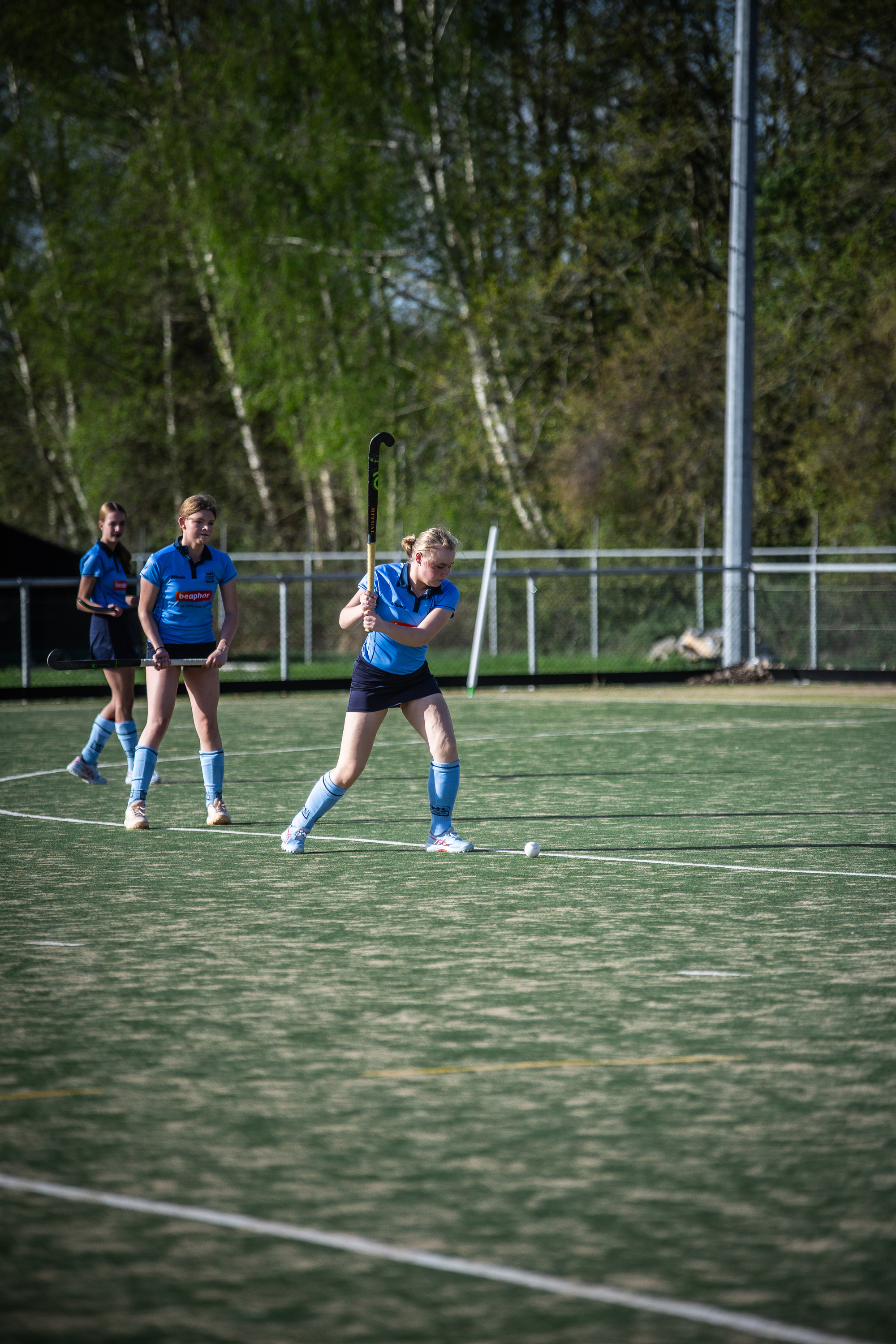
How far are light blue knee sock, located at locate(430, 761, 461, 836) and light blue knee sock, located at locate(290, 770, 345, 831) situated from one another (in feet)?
1.82

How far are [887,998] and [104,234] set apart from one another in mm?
39588

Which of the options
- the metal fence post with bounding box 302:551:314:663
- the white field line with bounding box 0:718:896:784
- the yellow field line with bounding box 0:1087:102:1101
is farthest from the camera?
the metal fence post with bounding box 302:551:314:663

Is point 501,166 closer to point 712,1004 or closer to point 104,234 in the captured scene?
point 104,234

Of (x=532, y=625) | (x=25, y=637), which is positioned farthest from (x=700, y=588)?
(x=25, y=637)

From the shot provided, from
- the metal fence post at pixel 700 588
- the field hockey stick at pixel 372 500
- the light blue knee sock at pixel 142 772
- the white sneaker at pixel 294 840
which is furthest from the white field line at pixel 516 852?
the metal fence post at pixel 700 588

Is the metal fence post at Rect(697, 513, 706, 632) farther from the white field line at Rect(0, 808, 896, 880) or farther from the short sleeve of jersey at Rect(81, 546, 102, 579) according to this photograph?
the white field line at Rect(0, 808, 896, 880)

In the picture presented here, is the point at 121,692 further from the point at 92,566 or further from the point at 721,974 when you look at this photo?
the point at 721,974

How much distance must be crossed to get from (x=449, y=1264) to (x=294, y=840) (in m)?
5.87

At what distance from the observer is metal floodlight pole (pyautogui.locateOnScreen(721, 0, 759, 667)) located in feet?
83.9

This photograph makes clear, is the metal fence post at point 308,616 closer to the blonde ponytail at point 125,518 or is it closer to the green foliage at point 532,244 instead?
the green foliage at point 532,244

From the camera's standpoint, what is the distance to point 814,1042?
554 centimetres

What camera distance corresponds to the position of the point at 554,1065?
17.4ft

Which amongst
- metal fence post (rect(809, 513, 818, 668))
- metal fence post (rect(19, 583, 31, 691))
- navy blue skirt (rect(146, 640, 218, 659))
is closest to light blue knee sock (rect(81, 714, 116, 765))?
navy blue skirt (rect(146, 640, 218, 659))

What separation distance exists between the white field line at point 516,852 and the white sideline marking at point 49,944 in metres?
2.93
